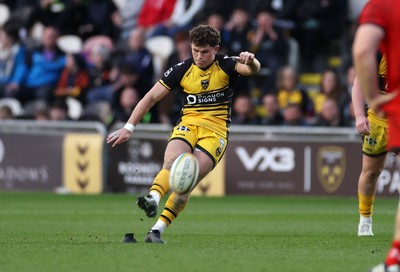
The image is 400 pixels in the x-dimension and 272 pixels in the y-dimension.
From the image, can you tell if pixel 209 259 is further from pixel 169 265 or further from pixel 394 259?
pixel 394 259

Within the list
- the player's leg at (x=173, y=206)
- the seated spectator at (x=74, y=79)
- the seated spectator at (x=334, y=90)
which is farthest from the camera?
the seated spectator at (x=74, y=79)

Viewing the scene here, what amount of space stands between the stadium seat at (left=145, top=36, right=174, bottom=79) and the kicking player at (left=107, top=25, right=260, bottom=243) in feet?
42.0

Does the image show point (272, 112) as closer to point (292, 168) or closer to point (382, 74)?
point (292, 168)

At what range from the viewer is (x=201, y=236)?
11562 mm

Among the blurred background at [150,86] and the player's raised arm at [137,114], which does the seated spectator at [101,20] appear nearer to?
the blurred background at [150,86]

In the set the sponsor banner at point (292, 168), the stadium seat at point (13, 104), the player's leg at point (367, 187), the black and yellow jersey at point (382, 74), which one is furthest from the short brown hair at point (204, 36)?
the stadium seat at point (13, 104)

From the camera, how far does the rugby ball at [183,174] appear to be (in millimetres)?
9828

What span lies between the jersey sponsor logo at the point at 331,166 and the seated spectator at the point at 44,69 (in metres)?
7.20

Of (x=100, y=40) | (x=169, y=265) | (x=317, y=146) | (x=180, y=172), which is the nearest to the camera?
(x=169, y=265)

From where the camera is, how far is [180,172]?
9828 mm

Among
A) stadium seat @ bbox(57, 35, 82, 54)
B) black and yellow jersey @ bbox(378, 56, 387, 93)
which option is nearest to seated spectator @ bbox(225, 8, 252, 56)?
stadium seat @ bbox(57, 35, 82, 54)

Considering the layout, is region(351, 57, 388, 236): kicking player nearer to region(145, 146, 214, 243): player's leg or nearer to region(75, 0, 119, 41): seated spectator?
region(145, 146, 214, 243): player's leg

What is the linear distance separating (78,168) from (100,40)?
15.5ft

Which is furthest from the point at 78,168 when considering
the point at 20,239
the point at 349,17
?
the point at 20,239
